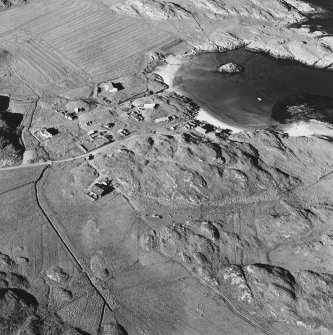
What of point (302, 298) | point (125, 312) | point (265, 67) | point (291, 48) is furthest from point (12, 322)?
point (291, 48)

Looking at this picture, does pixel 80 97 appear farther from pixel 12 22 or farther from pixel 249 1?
pixel 249 1

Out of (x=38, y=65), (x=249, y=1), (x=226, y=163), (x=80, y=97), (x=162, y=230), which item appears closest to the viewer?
(x=162, y=230)

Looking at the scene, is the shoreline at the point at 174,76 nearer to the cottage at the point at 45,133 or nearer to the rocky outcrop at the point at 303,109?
the rocky outcrop at the point at 303,109

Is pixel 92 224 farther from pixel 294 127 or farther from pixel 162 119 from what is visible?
pixel 294 127

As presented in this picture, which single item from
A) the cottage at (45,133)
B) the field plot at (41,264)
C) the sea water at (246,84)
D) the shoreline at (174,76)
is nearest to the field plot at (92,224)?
the field plot at (41,264)

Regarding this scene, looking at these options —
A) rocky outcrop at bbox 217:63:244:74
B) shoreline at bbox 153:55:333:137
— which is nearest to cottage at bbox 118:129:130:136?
shoreline at bbox 153:55:333:137

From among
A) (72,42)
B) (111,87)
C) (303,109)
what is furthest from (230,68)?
(72,42)
